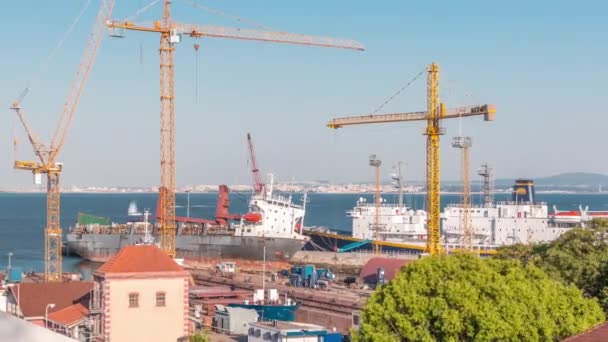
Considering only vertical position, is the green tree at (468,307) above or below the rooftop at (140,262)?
below

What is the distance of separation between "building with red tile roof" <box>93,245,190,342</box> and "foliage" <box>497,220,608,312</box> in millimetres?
11477

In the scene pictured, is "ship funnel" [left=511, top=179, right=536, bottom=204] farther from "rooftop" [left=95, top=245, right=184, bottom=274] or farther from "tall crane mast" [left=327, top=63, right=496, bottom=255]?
"rooftop" [left=95, top=245, right=184, bottom=274]

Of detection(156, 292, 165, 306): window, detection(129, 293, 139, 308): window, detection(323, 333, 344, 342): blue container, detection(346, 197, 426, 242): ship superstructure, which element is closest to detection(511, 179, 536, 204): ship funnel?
detection(346, 197, 426, 242): ship superstructure

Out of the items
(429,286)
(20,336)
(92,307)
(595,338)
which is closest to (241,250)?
(92,307)

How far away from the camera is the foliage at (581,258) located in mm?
28953

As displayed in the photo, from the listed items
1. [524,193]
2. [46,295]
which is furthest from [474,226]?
[46,295]

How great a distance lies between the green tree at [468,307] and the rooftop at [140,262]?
6092mm

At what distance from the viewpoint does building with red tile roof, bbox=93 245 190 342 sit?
25.8 metres

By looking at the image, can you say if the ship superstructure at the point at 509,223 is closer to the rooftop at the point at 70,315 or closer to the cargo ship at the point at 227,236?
the cargo ship at the point at 227,236

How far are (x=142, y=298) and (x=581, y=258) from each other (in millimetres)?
14394

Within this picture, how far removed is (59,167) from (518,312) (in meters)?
39.3

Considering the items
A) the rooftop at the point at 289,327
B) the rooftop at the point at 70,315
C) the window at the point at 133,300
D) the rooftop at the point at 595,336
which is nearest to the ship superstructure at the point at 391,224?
the rooftop at the point at 289,327

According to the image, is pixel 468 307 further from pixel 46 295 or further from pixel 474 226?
pixel 474 226

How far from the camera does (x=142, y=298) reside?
85.4 feet
